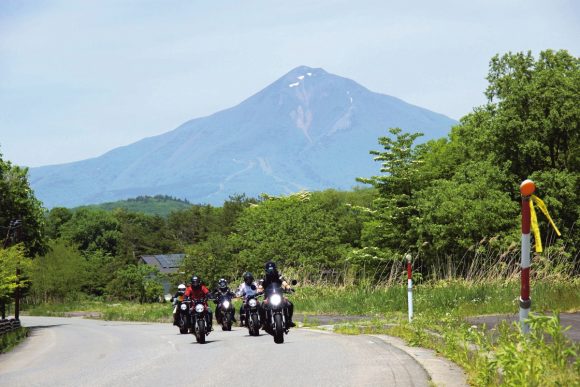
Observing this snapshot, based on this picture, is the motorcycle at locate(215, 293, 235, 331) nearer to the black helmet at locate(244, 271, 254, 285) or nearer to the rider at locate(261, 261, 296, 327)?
the black helmet at locate(244, 271, 254, 285)

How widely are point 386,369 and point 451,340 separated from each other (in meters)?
1.21

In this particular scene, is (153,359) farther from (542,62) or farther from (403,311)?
(542,62)

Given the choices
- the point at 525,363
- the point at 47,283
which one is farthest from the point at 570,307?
the point at 47,283

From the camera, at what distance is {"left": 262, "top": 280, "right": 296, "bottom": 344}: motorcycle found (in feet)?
49.7

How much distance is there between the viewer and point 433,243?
6003 centimetres

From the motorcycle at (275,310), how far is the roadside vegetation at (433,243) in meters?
2.32

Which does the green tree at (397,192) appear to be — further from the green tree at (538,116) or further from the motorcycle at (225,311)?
the motorcycle at (225,311)

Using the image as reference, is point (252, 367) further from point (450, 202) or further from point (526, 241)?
point (450, 202)

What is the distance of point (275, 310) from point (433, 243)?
45961 millimetres

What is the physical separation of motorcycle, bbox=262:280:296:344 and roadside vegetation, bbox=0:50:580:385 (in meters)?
2.32

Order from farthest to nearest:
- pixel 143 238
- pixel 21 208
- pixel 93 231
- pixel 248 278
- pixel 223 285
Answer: pixel 93 231
pixel 143 238
pixel 21 208
pixel 223 285
pixel 248 278

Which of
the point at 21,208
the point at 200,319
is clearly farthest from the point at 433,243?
the point at 200,319

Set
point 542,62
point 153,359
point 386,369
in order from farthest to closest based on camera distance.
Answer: point 542,62 → point 153,359 → point 386,369

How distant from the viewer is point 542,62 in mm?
59000
